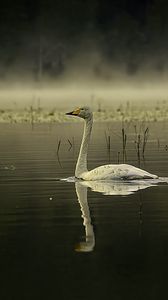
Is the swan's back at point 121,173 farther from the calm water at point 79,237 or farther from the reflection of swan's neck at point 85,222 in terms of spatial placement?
the reflection of swan's neck at point 85,222

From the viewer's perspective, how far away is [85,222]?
34.4 ft

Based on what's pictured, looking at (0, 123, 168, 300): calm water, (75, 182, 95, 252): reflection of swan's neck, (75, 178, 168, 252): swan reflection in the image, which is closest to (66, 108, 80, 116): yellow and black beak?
(0, 123, 168, 300): calm water

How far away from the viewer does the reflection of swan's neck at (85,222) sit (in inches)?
359

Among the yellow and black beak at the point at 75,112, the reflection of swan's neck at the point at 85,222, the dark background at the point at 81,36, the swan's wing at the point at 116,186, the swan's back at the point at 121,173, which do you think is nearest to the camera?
the reflection of swan's neck at the point at 85,222

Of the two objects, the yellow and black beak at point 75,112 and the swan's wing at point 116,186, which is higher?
the yellow and black beak at point 75,112

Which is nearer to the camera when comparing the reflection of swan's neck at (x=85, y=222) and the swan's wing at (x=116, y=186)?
the reflection of swan's neck at (x=85, y=222)

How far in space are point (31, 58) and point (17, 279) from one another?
293 ft

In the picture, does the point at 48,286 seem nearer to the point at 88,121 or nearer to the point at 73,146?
the point at 88,121

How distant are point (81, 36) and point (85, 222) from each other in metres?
89.9

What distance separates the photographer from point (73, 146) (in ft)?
71.7

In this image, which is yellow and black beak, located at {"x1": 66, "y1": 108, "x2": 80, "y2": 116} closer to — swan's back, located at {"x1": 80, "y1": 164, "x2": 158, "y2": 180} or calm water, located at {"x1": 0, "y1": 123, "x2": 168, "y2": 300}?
calm water, located at {"x1": 0, "y1": 123, "x2": 168, "y2": 300}

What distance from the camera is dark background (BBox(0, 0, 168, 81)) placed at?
94812 mm

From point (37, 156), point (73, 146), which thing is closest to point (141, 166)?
point (37, 156)

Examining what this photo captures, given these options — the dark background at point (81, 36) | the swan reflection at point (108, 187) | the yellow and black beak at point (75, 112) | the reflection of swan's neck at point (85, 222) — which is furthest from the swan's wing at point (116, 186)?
the dark background at point (81, 36)
